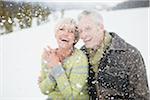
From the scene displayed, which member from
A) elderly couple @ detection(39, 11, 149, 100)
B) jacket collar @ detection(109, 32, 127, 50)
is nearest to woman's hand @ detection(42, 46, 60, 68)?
elderly couple @ detection(39, 11, 149, 100)

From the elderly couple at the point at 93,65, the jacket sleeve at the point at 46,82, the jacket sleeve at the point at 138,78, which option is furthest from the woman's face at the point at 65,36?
the jacket sleeve at the point at 138,78

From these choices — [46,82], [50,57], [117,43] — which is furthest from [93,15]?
[46,82]

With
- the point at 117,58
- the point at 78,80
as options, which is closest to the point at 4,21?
the point at 78,80

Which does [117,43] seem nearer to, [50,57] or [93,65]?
[93,65]

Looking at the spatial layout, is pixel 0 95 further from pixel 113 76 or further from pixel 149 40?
pixel 149 40

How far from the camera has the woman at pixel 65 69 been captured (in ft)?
4.76

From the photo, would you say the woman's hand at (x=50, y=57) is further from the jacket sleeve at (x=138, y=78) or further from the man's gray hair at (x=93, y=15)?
the jacket sleeve at (x=138, y=78)

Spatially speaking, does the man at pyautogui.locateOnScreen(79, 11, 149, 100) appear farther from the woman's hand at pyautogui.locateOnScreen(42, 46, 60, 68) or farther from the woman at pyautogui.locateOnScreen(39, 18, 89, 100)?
the woman's hand at pyautogui.locateOnScreen(42, 46, 60, 68)

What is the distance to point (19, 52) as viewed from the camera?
1.52 meters

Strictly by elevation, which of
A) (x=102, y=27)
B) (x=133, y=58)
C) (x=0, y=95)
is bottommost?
(x=0, y=95)

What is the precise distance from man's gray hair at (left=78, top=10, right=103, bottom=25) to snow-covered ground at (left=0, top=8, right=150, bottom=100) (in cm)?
3

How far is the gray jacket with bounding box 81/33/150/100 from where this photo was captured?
147 centimetres

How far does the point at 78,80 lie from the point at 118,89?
20cm

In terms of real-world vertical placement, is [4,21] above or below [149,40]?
above
